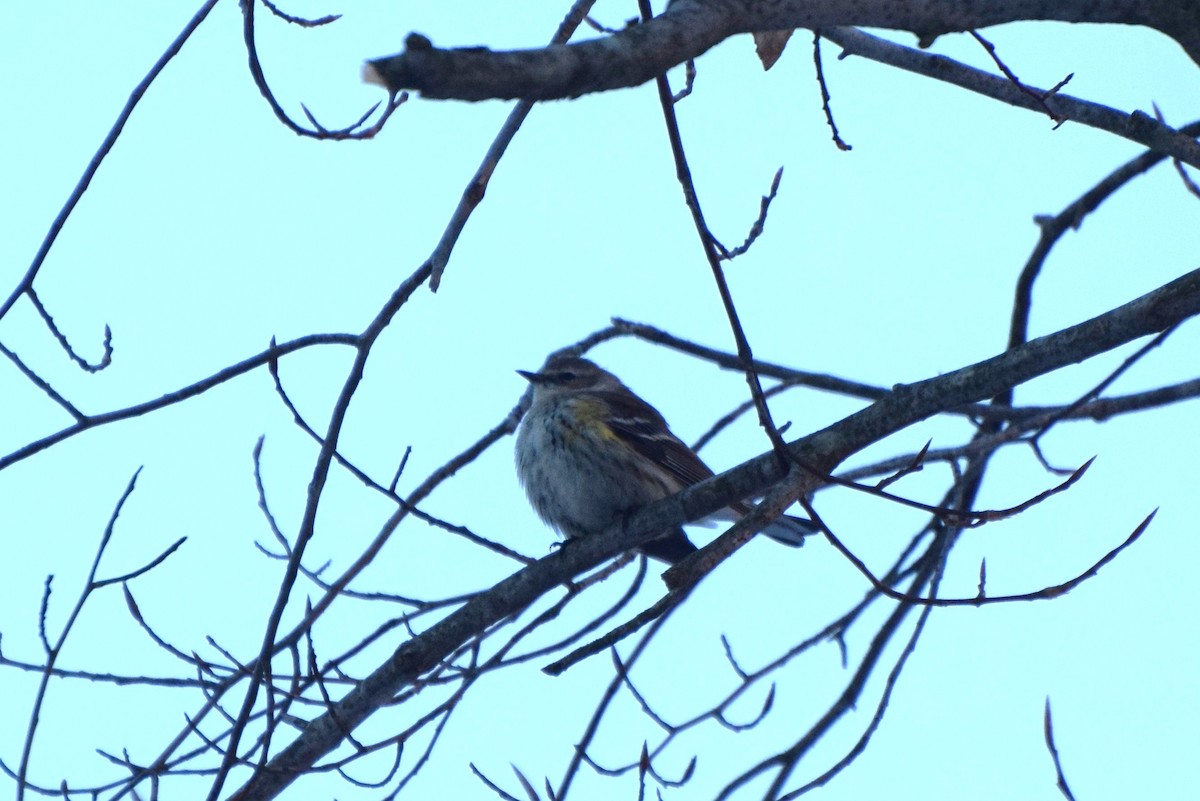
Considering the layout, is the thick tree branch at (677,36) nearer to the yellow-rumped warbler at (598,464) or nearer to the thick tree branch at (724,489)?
the thick tree branch at (724,489)

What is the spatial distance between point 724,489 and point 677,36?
6.84ft

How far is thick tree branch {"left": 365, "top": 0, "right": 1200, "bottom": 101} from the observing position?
6.59 ft

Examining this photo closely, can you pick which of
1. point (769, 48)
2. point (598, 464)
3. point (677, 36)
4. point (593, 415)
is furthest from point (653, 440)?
point (677, 36)

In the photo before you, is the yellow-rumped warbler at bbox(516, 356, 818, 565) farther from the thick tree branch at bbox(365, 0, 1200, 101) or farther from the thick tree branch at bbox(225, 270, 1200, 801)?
the thick tree branch at bbox(365, 0, 1200, 101)

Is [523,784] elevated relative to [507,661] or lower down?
lower down

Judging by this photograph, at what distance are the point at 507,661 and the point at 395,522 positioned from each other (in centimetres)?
69

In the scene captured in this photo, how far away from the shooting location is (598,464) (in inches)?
294

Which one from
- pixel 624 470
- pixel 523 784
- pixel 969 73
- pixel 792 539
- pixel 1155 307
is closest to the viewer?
pixel 1155 307

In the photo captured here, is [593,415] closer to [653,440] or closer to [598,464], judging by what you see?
[653,440]

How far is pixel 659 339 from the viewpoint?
18.9 feet

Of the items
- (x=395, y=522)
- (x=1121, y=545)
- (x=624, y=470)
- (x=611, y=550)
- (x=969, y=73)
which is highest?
(x=624, y=470)

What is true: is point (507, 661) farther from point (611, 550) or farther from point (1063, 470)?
point (1063, 470)

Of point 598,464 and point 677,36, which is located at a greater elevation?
point 598,464

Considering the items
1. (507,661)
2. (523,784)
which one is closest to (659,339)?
(507,661)
